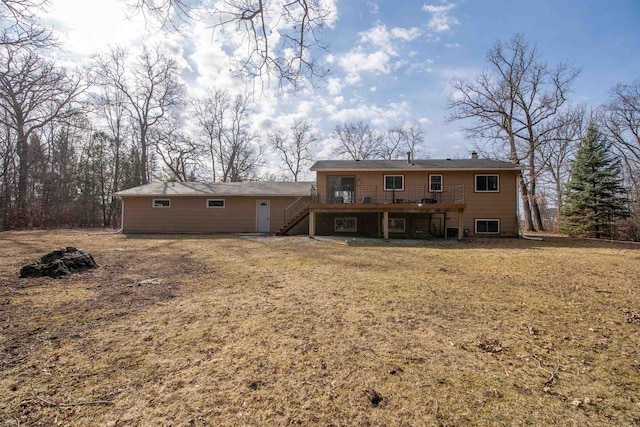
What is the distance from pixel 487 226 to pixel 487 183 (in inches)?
89.4

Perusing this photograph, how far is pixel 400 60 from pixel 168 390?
10.7 metres

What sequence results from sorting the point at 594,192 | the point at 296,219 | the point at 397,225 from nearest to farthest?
the point at 296,219
the point at 397,225
the point at 594,192

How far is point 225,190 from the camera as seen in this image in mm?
17969

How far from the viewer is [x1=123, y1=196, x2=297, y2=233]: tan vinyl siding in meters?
17.5

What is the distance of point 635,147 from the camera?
20.8 meters

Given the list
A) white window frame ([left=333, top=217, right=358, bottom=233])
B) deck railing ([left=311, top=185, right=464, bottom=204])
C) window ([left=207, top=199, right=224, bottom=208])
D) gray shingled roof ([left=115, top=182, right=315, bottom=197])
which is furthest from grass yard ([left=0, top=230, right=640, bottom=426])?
window ([left=207, top=199, right=224, bottom=208])

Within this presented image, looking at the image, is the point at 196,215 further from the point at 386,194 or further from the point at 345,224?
the point at 386,194

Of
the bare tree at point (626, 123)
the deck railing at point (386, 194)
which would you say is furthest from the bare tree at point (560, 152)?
the deck railing at point (386, 194)

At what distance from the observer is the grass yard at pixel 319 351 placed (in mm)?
2109

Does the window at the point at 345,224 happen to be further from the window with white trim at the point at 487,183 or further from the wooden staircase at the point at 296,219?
the window with white trim at the point at 487,183

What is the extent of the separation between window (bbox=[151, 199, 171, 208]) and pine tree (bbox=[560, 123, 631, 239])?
80.6 feet

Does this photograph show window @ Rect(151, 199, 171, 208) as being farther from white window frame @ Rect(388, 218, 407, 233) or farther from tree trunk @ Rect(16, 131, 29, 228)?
white window frame @ Rect(388, 218, 407, 233)

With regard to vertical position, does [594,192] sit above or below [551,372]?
above

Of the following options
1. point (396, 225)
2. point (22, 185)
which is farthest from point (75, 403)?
point (22, 185)
